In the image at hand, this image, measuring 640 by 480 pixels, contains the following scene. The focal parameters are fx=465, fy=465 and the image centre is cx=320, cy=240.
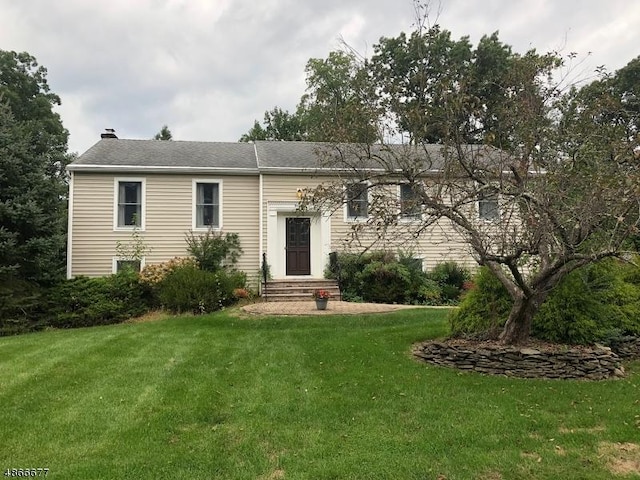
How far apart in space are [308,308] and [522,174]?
21.5 ft

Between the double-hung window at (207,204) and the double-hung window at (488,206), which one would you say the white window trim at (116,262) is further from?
the double-hung window at (488,206)

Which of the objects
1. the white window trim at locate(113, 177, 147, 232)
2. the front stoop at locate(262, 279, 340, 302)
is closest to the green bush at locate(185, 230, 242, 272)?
the white window trim at locate(113, 177, 147, 232)

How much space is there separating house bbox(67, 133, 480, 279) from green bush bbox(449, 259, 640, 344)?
6586mm

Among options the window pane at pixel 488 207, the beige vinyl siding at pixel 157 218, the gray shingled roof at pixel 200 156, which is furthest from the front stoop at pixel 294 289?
the window pane at pixel 488 207

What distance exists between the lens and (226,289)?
487 inches

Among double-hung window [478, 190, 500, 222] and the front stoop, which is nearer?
double-hung window [478, 190, 500, 222]

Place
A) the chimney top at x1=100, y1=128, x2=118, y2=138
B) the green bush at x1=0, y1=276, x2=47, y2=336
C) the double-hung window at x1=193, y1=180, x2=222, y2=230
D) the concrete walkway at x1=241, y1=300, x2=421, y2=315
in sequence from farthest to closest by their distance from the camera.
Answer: the chimney top at x1=100, y1=128, x2=118, y2=138 < the double-hung window at x1=193, y1=180, x2=222, y2=230 < the green bush at x1=0, y1=276, x2=47, y2=336 < the concrete walkway at x1=241, y1=300, x2=421, y2=315

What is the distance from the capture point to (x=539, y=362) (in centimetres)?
597

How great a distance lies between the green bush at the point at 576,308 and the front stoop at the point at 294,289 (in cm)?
613

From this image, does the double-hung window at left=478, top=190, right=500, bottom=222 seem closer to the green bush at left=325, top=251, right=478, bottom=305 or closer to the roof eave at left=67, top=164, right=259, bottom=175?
the green bush at left=325, top=251, right=478, bottom=305

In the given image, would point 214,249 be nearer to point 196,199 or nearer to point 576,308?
point 196,199

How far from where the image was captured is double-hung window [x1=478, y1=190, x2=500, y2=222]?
19.6 feet

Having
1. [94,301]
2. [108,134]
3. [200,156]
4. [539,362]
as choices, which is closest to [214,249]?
[200,156]

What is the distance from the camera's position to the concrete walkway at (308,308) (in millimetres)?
10719
